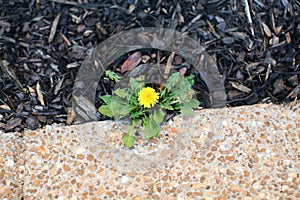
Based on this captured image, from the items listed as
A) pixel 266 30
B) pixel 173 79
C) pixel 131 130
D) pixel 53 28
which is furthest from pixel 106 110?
pixel 266 30

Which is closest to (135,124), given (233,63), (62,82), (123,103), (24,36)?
(123,103)

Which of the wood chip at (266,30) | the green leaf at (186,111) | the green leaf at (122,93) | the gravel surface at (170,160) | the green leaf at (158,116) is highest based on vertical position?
the wood chip at (266,30)

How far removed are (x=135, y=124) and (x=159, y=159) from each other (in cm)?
24

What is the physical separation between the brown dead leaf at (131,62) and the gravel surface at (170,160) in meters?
0.33

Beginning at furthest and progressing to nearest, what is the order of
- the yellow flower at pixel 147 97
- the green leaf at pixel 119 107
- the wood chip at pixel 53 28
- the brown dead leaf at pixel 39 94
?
1. the wood chip at pixel 53 28
2. the brown dead leaf at pixel 39 94
3. the green leaf at pixel 119 107
4. the yellow flower at pixel 147 97

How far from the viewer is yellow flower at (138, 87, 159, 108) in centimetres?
242

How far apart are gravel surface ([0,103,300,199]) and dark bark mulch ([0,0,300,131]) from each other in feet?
0.41

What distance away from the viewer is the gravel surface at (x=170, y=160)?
2471 millimetres

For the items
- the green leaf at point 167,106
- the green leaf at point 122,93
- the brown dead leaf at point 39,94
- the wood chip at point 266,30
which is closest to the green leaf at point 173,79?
the green leaf at point 167,106

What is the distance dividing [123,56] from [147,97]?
45 centimetres

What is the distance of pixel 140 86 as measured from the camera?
2.57 m

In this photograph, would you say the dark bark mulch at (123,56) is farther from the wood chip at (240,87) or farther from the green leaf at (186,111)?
the green leaf at (186,111)

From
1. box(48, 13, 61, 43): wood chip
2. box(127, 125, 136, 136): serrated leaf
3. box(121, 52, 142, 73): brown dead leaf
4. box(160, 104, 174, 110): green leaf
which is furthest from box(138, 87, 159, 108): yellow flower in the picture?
box(48, 13, 61, 43): wood chip

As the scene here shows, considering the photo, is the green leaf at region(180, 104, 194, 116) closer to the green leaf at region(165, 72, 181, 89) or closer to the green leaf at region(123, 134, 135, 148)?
the green leaf at region(165, 72, 181, 89)
